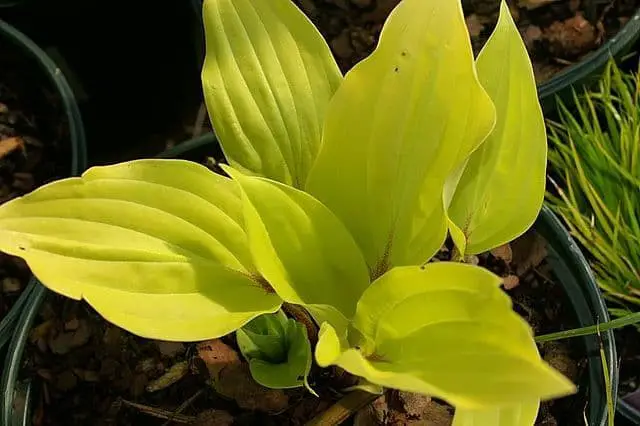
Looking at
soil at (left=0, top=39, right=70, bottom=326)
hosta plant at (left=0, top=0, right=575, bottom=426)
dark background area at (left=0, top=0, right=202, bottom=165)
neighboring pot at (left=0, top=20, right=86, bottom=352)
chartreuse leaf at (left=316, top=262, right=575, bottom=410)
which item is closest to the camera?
chartreuse leaf at (left=316, top=262, right=575, bottom=410)

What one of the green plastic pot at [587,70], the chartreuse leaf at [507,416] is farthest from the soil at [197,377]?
the green plastic pot at [587,70]

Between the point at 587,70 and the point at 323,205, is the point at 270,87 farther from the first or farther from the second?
the point at 587,70

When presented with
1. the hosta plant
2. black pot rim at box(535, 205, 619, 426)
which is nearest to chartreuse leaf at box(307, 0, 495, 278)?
the hosta plant

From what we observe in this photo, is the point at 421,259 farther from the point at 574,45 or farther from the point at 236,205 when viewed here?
the point at 574,45

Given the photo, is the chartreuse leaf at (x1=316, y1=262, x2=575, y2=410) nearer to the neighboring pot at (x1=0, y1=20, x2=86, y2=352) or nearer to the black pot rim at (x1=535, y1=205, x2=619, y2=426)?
the black pot rim at (x1=535, y1=205, x2=619, y2=426)

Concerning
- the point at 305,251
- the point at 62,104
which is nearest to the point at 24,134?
the point at 62,104

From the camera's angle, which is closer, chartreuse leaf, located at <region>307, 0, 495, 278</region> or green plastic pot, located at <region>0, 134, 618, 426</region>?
chartreuse leaf, located at <region>307, 0, 495, 278</region>

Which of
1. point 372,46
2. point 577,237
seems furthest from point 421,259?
point 372,46
